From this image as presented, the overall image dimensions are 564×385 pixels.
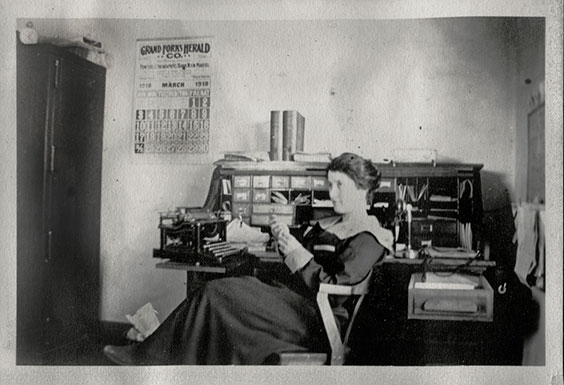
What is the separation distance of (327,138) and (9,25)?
1.71 feet

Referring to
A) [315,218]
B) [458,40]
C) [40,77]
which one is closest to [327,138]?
[315,218]

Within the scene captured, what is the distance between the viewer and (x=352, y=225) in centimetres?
78

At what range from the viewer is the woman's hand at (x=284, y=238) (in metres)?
0.78

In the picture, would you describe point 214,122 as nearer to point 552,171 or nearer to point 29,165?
point 29,165

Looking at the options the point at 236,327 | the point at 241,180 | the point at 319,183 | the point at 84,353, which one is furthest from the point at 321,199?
the point at 84,353

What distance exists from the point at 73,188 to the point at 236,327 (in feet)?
1.07

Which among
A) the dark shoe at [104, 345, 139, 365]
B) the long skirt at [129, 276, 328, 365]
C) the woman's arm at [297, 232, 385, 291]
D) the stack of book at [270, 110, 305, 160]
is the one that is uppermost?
the stack of book at [270, 110, 305, 160]

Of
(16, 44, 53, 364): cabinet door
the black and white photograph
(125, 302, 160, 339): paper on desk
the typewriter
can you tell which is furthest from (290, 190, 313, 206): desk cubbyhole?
(16, 44, 53, 364): cabinet door

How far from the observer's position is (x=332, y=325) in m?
0.77

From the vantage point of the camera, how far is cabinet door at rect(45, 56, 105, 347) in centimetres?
78

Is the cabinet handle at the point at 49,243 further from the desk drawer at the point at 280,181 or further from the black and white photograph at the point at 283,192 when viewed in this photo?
the desk drawer at the point at 280,181

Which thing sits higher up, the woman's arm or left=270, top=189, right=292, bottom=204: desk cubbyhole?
left=270, top=189, right=292, bottom=204: desk cubbyhole

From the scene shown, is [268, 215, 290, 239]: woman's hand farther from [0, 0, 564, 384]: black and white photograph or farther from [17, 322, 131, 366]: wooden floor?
[17, 322, 131, 366]: wooden floor

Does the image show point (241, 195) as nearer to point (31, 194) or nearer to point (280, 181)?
point (280, 181)
